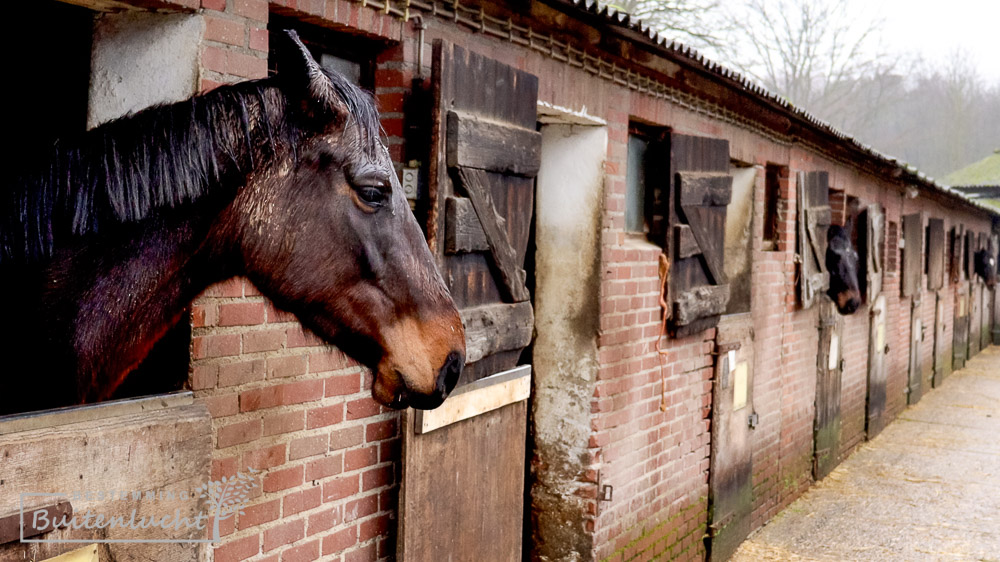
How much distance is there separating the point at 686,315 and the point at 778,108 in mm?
2338

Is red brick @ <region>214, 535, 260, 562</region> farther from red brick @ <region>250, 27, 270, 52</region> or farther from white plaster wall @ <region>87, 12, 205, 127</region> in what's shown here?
red brick @ <region>250, 27, 270, 52</region>

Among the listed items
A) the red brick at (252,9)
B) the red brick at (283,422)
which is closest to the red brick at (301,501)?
the red brick at (283,422)

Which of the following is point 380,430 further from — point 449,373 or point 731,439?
point 731,439

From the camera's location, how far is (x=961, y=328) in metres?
18.5

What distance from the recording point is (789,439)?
309 inches

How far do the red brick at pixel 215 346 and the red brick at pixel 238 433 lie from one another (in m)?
0.23

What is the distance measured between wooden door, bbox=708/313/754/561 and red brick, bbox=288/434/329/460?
378 cm

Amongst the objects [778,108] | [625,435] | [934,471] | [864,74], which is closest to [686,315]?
[625,435]

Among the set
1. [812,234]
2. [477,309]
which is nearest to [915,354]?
[812,234]

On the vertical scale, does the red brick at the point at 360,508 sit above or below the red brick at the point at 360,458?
below

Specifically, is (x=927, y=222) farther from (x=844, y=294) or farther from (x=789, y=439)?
(x=789, y=439)

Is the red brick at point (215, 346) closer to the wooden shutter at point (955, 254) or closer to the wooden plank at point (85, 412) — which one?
the wooden plank at point (85, 412)

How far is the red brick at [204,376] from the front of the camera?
2426mm

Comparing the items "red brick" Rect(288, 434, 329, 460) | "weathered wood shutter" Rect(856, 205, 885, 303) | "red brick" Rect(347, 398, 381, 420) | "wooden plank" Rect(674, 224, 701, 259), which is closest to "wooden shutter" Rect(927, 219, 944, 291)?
"weathered wood shutter" Rect(856, 205, 885, 303)
